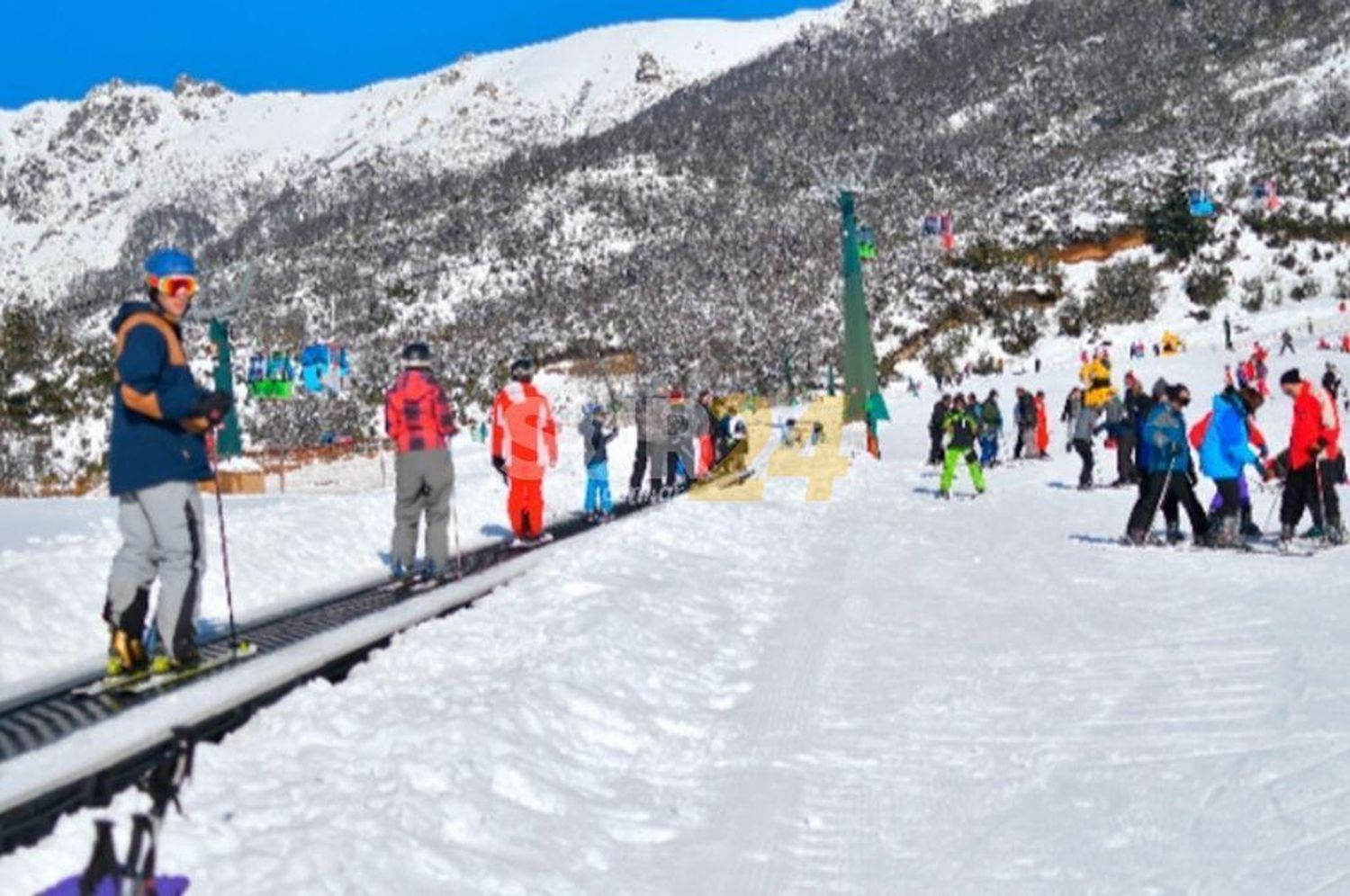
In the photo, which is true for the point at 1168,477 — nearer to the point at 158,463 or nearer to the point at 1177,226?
the point at 158,463

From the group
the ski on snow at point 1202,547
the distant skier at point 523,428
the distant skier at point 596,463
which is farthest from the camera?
the distant skier at point 596,463

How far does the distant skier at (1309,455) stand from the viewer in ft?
35.7

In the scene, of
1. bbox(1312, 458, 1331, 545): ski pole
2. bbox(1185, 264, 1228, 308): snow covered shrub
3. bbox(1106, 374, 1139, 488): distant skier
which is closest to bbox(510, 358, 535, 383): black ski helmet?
bbox(1312, 458, 1331, 545): ski pole

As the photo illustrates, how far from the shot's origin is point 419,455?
29.6ft

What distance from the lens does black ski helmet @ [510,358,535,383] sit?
1116 cm

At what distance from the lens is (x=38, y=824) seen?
3963 mm

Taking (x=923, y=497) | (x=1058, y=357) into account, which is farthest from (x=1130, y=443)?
(x=1058, y=357)

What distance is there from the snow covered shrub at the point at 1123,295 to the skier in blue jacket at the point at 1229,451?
218ft

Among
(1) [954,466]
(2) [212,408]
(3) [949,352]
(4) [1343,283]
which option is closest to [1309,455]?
(1) [954,466]

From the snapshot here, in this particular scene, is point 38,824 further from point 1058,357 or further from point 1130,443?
point 1058,357

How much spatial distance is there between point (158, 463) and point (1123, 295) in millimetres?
78526

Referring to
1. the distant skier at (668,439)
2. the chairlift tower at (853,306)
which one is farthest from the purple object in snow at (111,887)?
the chairlift tower at (853,306)

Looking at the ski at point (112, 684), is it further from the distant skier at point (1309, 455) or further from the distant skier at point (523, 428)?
the distant skier at point (1309, 455)

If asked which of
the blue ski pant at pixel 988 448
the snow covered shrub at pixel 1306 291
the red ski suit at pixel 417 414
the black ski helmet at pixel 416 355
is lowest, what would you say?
the blue ski pant at pixel 988 448
